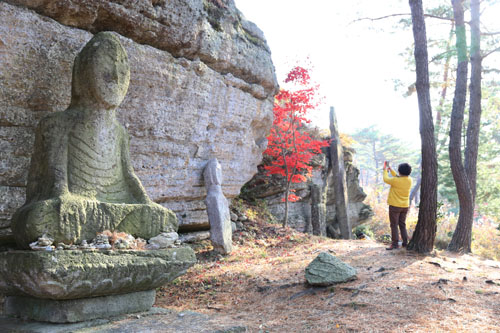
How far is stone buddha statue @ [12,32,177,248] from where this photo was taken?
443 centimetres

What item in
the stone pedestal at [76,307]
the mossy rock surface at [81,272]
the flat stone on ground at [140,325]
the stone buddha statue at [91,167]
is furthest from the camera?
the stone buddha statue at [91,167]

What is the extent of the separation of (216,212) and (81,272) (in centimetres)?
433

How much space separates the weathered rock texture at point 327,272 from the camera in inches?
220

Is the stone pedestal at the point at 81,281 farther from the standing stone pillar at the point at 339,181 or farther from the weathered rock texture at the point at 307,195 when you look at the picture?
the standing stone pillar at the point at 339,181

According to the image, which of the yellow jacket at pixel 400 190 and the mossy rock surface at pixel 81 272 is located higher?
the yellow jacket at pixel 400 190

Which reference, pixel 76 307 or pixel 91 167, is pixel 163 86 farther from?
pixel 76 307

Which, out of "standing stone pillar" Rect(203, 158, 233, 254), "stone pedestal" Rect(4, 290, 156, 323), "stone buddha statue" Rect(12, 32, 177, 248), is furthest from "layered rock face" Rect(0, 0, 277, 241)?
"stone pedestal" Rect(4, 290, 156, 323)

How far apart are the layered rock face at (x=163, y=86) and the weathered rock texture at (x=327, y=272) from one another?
11.0 ft

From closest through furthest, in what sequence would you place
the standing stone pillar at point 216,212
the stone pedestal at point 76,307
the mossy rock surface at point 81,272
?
the mossy rock surface at point 81,272 < the stone pedestal at point 76,307 < the standing stone pillar at point 216,212

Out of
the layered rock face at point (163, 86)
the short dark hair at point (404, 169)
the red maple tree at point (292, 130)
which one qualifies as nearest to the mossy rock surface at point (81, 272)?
the layered rock face at point (163, 86)

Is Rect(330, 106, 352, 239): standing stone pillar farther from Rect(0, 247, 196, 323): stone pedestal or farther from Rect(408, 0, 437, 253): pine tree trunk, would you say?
Rect(0, 247, 196, 323): stone pedestal

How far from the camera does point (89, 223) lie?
449 cm

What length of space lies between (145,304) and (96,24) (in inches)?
167

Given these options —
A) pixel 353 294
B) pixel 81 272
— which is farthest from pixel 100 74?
pixel 353 294
